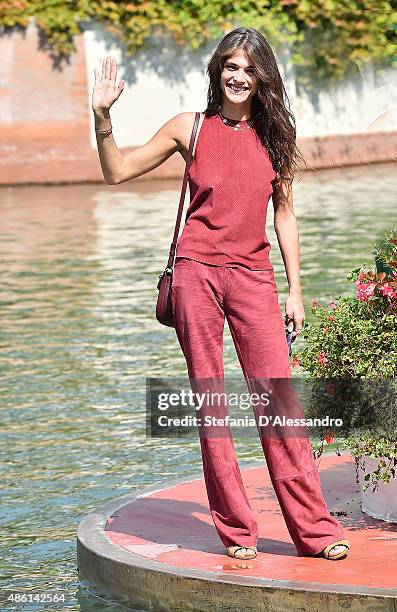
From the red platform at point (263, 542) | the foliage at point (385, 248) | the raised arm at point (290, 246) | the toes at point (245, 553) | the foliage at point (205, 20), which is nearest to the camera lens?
the red platform at point (263, 542)

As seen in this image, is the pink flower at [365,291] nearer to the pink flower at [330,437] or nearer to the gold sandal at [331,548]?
the pink flower at [330,437]

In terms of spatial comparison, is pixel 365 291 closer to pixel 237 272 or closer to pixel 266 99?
pixel 237 272

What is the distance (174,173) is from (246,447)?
17340 millimetres

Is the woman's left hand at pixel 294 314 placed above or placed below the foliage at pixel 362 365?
above

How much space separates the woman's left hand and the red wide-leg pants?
0.60 feet

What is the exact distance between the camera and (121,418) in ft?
29.9

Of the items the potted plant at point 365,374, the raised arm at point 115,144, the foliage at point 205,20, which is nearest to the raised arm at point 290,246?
the potted plant at point 365,374

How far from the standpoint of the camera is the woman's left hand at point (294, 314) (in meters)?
5.85

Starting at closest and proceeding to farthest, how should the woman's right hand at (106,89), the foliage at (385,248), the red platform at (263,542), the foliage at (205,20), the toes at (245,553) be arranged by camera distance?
the red platform at (263,542) → the woman's right hand at (106,89) → the toes at (245,553) → the foliage at (385,248) → the foliage at (205,20)

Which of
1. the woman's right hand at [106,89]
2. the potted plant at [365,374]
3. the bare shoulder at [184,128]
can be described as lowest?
the potted plant at [365,374]

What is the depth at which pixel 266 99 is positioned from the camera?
18.7 feet

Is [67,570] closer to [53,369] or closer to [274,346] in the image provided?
[274,346]

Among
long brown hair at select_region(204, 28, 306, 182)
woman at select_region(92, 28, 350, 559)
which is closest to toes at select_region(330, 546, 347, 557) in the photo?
woman at select_region(92, 28, 350, 559)

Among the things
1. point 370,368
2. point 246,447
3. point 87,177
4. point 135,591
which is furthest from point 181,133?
point 87,177
